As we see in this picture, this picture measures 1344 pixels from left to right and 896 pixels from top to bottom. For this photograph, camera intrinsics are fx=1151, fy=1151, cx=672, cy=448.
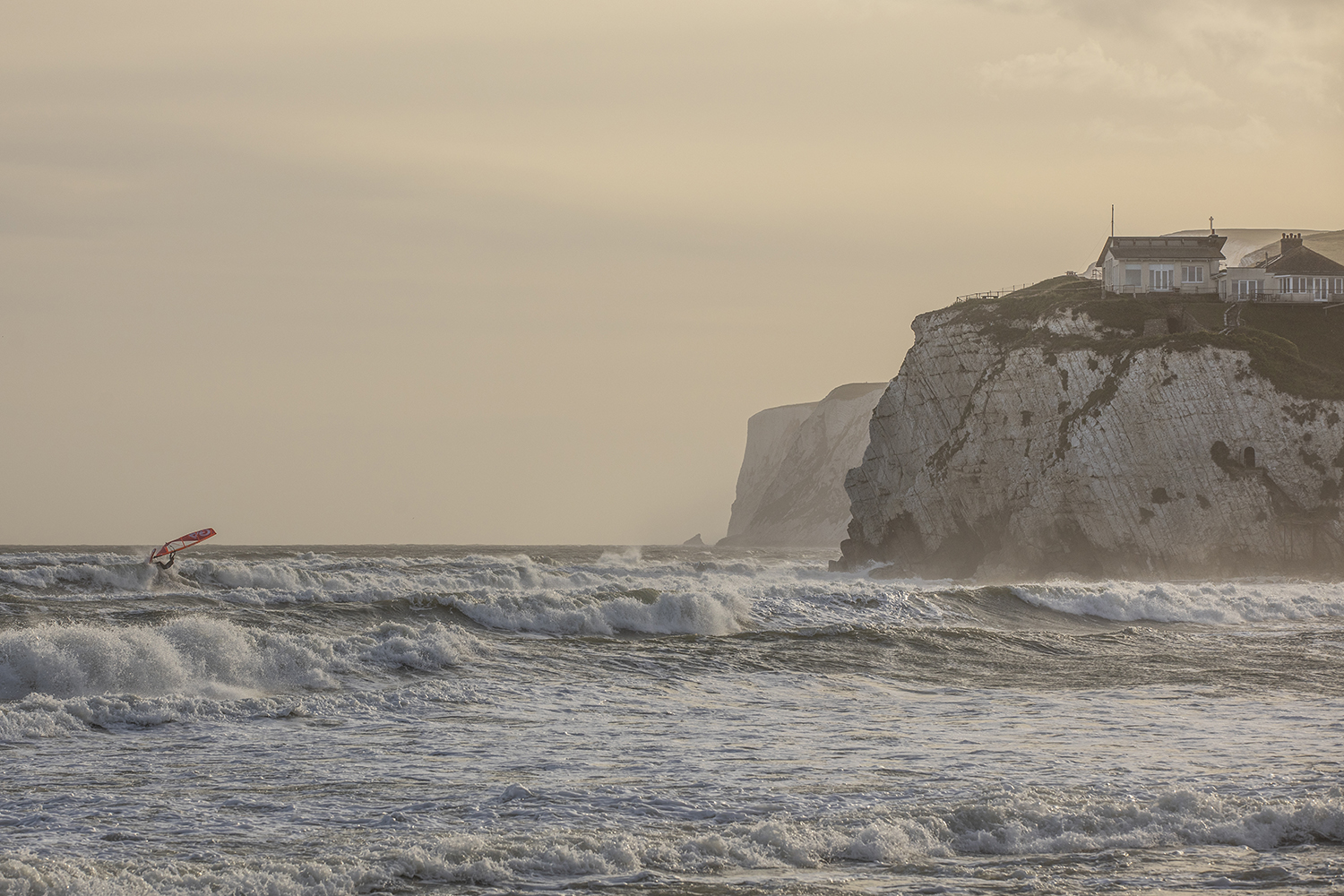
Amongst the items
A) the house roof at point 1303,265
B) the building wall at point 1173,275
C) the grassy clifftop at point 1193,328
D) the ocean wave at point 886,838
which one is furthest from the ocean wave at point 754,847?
the house roof at point 1303,265

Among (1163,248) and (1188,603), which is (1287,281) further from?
(1188,603)

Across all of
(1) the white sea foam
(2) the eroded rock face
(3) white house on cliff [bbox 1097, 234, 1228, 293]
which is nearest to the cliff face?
(2) the eroded rock face

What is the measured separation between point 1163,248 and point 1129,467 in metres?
21.7

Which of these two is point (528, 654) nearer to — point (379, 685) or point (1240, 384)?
point (379, 685)


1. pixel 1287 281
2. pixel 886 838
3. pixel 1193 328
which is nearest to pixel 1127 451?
pixel 1193 328

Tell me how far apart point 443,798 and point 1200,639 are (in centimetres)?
2204

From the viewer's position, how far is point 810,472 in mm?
154125

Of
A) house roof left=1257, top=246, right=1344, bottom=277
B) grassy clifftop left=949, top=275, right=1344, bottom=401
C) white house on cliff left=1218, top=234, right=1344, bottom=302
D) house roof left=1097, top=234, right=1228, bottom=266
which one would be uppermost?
house roof left=1097, top=234, right=1228, bottom=266

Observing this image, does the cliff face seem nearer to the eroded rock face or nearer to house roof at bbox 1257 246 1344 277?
the eroded rock face

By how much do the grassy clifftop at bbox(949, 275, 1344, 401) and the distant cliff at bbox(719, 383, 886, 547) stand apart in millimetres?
73051

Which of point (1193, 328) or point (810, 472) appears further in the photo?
point (810, 472)

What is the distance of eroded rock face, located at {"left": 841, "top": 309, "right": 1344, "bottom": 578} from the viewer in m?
49.5

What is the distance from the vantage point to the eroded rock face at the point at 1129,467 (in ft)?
163

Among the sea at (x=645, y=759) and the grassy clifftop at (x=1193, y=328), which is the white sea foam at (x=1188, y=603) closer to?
the sea at (x=645, y=759)
